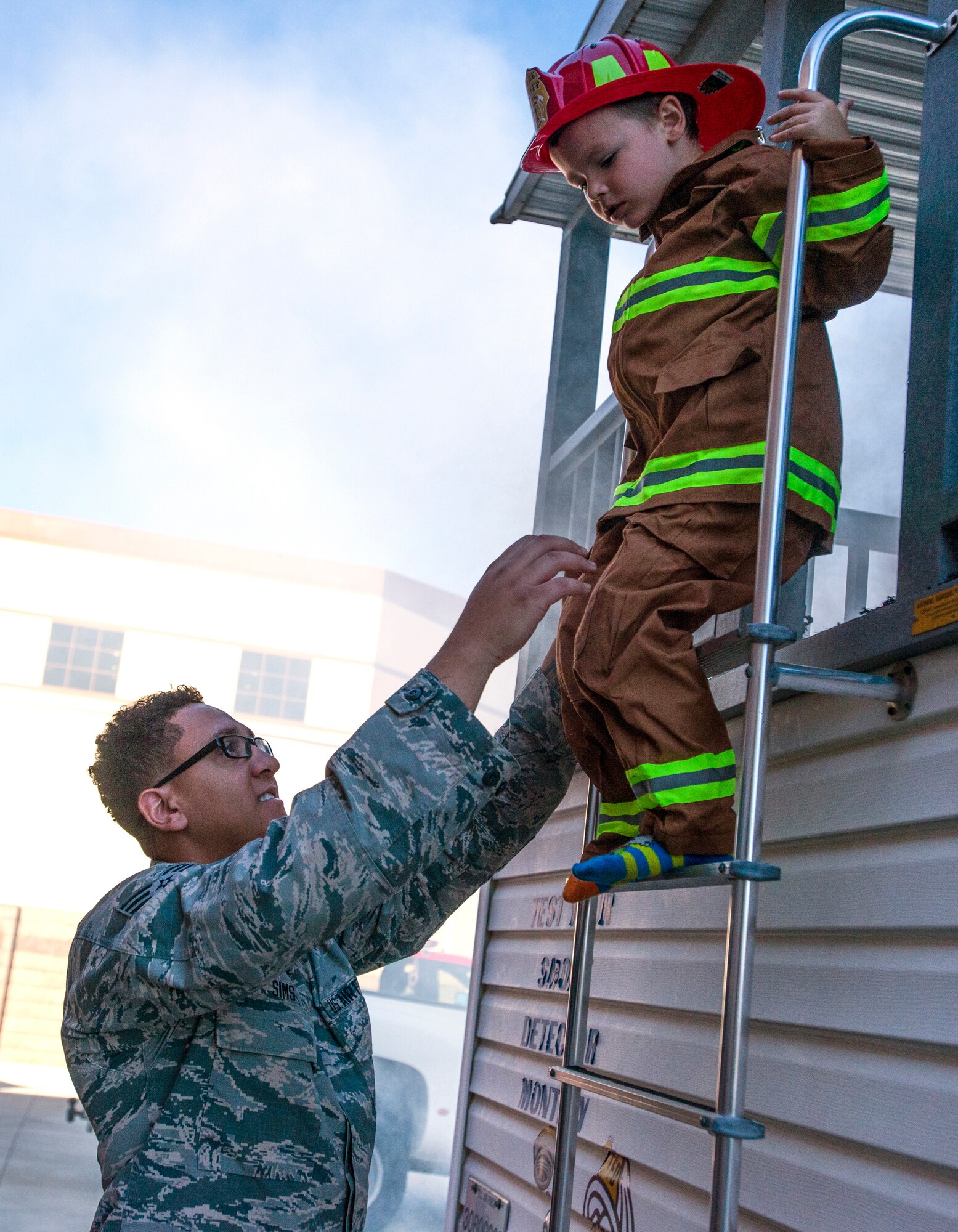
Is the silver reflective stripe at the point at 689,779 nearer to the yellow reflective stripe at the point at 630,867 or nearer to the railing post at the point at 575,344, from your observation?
the yellow reflective stripe at the point at 630,867

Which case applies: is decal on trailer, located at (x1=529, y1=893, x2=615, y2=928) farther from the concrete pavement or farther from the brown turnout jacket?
the concrete pavement

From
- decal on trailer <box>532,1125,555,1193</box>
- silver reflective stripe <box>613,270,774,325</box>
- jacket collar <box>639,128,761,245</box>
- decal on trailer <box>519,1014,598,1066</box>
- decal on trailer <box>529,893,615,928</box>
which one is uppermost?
jacket collar <box>639,128,761,245</box>

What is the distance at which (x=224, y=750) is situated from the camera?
228cm

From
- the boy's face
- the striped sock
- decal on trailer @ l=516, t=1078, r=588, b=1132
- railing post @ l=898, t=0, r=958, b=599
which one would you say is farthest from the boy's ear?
decal on trailer @ l=516, t=1078, r=588, b=1132

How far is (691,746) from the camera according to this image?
1704 millimetres

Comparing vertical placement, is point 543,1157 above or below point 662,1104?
below

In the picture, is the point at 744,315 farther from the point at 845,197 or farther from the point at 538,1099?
the point at 538,1099

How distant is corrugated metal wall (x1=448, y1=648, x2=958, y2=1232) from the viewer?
5.24ft

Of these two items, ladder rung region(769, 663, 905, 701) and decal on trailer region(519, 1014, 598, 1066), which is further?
decal on trailer region(519, 1014, 598, 1066)

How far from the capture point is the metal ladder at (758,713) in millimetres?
1483

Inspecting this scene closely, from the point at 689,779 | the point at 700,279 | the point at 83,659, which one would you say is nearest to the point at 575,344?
the point at 700,279

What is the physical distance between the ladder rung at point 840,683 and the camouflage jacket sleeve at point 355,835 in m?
0.44

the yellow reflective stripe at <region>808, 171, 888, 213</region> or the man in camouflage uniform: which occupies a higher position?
the yellow reflective stripe at <region>808, 171, 888, 213</region>

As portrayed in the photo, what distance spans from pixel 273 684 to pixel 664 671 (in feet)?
60.5
